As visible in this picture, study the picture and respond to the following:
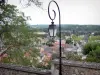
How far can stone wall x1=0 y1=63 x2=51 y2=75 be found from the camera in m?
4.59

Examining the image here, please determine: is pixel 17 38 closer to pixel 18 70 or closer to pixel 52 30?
pixel 18 70

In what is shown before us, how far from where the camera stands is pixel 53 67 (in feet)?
15.0

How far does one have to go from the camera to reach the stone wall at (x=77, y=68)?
4240 millimetres

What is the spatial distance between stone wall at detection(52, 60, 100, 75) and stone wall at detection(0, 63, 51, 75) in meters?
0.25

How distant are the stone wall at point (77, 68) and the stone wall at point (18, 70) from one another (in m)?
0.25

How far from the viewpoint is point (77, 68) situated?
439 centimetres

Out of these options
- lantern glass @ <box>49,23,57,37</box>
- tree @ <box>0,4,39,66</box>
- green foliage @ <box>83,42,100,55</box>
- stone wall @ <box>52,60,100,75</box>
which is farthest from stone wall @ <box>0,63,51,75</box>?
green foliage @ <box>83,42,100,55</box>

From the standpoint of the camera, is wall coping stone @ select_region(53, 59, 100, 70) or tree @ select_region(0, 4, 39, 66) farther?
tree @ select_region(0, 4, 39, 66)

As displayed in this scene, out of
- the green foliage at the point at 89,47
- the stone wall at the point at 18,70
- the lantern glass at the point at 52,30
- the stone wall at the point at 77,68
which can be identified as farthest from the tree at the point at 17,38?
the green foliage at the point at 89,47

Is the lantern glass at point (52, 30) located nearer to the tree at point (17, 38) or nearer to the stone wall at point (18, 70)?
the stone wall at point (18, 70)

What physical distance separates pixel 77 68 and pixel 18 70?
1.42 m

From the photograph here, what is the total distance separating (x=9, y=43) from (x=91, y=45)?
8.78m

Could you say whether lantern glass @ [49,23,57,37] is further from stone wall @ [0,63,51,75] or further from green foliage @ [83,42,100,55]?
green foliage @ [83,42,100,55]

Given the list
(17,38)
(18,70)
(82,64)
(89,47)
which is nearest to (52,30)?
(82,64)
